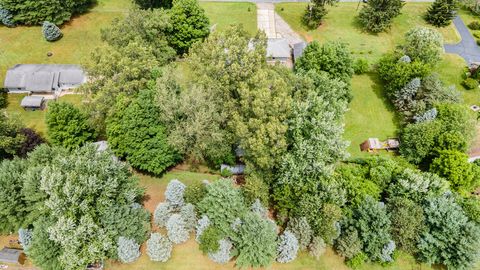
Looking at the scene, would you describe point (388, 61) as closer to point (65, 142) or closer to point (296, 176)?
point (296, 176)

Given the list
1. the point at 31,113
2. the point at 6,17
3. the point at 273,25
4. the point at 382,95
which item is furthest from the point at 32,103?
the point at 382,95

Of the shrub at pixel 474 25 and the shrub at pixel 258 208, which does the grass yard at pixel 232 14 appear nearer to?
the shrub at pixel 258 208

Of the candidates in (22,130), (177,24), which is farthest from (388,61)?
(22,130)

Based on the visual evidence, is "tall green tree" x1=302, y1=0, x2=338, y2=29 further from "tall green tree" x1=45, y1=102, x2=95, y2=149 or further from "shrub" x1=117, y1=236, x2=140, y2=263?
"shrub" x1=117, y1=236, x2=140, y2=263

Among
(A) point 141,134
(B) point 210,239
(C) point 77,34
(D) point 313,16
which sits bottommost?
(B) point 210,239

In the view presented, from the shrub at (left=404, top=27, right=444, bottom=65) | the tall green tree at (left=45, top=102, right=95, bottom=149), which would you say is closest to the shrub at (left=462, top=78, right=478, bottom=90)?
the shrub at (left=404, top=27, right=444, bottom=65)

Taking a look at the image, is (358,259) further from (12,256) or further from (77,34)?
(77,34)

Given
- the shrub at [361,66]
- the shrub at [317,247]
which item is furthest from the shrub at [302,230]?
the shrub at [361,66]

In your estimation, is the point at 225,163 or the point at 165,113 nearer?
the point at 165,113
